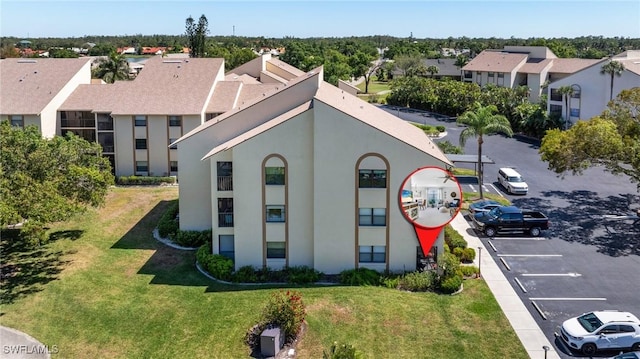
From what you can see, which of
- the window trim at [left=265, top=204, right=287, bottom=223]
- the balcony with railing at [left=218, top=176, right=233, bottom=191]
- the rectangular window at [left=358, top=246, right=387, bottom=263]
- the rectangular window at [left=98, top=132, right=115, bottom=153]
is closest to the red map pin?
the rectangular window at [left=358, top=246, right=387, bottom=263]

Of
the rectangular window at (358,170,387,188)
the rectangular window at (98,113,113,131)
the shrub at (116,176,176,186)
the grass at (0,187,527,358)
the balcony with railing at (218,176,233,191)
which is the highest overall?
the rectangular window at (98,113,113,131)

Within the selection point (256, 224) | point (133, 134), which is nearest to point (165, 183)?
point (133, 134)

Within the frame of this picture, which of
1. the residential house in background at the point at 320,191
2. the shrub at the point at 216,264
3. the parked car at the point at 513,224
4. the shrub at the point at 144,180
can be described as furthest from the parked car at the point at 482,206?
the shrub at the point at 144,180

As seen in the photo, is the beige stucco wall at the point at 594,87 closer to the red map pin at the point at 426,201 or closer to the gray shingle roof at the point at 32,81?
the red map pin at the point at 426,201

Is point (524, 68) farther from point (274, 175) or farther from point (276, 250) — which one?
point (276, 250)

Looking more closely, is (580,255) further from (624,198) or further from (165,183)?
(165,183)

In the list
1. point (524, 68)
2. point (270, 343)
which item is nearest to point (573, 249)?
point (270, 343)

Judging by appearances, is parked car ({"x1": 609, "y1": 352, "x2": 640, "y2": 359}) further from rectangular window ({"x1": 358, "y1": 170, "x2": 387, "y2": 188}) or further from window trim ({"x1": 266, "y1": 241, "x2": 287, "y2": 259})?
window trim ({"x1": 266, "y1": 241, "x2": 287, "y2": 259})
